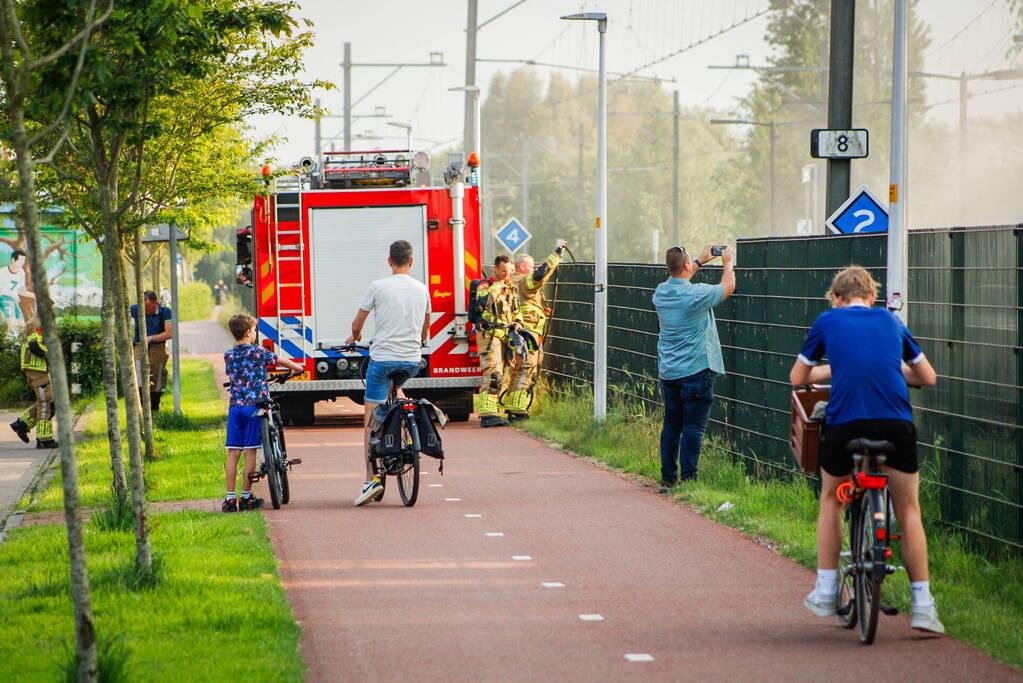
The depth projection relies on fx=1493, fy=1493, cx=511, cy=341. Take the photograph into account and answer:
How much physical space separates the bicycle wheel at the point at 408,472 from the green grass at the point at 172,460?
1699 mm

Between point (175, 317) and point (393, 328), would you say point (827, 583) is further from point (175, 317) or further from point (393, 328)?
point (175, 317)

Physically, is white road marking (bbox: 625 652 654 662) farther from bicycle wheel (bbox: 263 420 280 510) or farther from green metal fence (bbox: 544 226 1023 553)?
bicycle wheel (bbox: 263 420 280 510)

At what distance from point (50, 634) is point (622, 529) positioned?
4.28 m

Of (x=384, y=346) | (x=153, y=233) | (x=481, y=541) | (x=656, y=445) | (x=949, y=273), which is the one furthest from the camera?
(x=153, y=233)

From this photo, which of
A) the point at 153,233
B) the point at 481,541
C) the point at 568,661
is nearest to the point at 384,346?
the point at 481,541

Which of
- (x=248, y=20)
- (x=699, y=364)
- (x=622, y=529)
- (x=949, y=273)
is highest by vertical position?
(x=248, y=20)

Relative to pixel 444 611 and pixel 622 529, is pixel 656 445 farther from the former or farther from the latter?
pixel 444 611

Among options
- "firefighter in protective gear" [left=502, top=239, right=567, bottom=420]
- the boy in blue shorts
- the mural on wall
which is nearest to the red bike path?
the boy in blue shorts

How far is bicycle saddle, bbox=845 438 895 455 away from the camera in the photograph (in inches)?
260

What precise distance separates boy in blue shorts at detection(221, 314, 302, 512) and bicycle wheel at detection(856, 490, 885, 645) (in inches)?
206

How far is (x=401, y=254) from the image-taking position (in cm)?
1102

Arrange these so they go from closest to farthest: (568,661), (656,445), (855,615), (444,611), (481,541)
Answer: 1. (568,661)
2. (855,615)
3. (444,611)
4. (481,541)
5. (656,445)

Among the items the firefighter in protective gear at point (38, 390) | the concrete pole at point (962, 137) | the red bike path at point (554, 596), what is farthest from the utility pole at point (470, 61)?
the concrete pole at point (962, 137)

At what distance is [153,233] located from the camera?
60.2 feet
